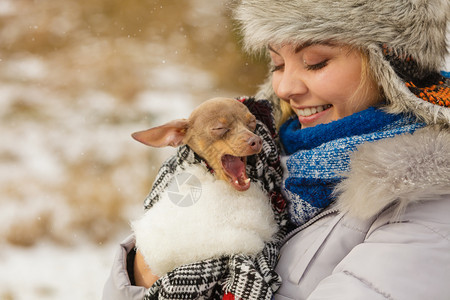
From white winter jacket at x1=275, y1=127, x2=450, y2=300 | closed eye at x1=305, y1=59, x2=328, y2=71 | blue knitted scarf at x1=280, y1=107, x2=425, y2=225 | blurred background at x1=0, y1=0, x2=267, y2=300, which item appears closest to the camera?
white winter jacket at x1=275, y1=127, x2=450, y2=300

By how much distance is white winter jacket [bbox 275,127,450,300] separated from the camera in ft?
2.95

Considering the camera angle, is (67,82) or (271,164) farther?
(67,82)

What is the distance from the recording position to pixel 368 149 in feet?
3.48

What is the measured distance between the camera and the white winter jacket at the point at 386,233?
2.95 ft

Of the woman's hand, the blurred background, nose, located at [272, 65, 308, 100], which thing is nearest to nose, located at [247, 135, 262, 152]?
nose, located at [272, 65, 308, 100]

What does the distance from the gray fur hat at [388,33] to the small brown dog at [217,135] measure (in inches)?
10.6

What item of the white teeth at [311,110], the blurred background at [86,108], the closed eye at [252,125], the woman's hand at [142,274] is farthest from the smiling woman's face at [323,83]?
the blurred background at [86,108]

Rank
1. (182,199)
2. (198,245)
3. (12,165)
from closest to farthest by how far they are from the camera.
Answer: (198,245) → (182,199) → (12,165)

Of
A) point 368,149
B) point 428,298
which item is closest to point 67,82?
point 368,149

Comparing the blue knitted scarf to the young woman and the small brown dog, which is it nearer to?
the young woman

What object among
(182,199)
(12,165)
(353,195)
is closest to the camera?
A: (353,195)

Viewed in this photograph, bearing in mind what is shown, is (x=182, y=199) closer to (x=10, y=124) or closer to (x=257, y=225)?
(x=257, y=225)

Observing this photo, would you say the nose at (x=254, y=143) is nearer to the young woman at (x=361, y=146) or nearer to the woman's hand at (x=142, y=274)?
the young woman at (x=361, y=146)

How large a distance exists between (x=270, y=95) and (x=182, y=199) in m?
0.68
